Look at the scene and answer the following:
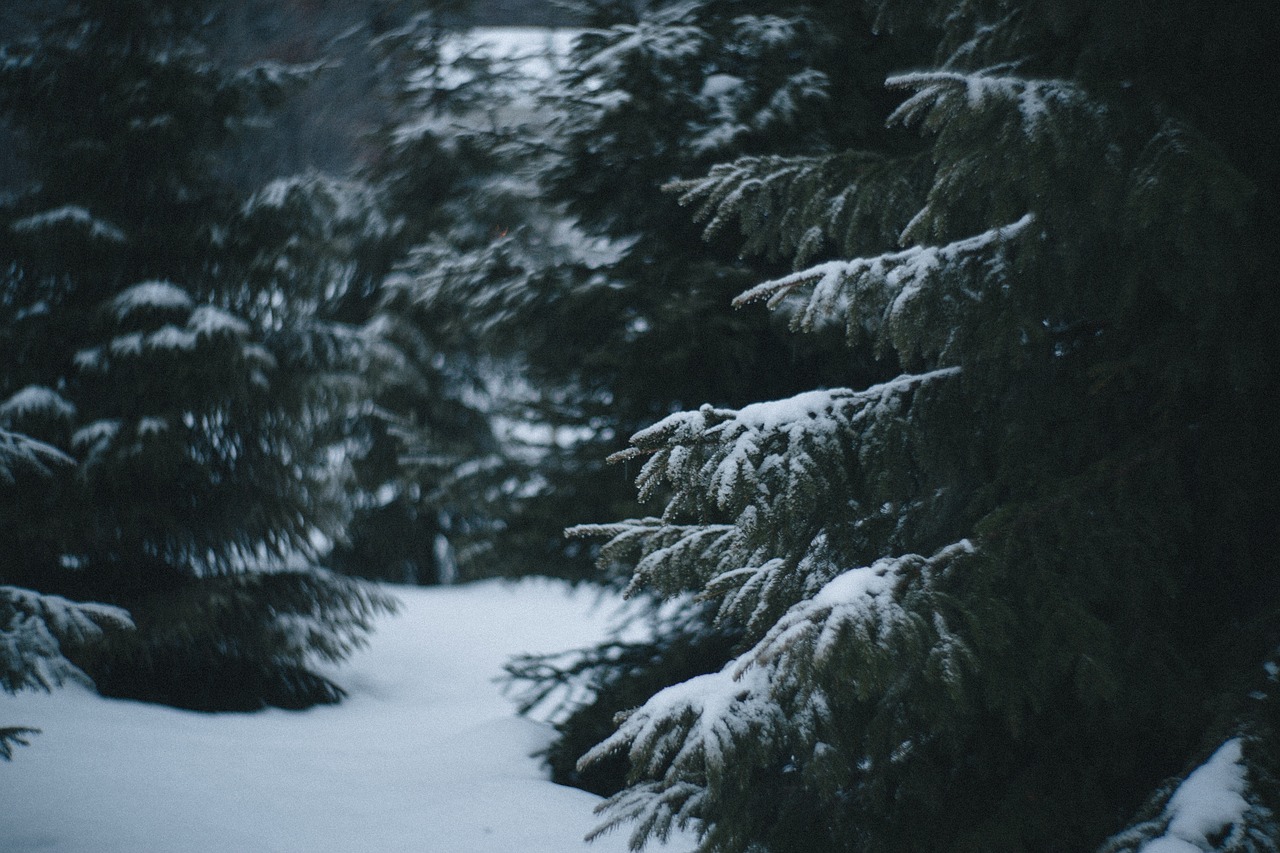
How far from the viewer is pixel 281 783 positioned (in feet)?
13.4

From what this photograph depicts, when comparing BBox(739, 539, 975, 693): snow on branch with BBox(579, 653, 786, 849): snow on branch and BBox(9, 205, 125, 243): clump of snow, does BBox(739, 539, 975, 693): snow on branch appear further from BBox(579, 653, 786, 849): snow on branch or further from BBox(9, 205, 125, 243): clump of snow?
BBox(9, 205, 125, 243): clump of snow

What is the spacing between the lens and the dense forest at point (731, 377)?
2.10 m

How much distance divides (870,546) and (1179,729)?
902 mm

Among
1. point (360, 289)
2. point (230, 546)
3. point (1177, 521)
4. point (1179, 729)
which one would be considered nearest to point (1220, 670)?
point (1179, 729)

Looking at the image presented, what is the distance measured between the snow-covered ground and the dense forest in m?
0.34

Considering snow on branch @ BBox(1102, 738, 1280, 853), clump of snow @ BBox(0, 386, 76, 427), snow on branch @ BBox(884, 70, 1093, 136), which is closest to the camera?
snow on branch @ BBox(1102, 738, 1280, 853)

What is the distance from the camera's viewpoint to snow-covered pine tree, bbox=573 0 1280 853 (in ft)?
6.57

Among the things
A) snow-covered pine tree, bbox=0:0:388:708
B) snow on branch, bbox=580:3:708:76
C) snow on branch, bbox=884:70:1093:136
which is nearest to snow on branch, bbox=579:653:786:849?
snow on branch, bbox=884:70:1093:136

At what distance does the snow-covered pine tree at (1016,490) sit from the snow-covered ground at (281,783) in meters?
1.48

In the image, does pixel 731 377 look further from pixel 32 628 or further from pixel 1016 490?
pixel 32 628

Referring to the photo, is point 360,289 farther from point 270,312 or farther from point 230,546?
point 230,546

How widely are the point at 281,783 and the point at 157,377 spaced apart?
281cm

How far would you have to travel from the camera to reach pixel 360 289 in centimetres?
884

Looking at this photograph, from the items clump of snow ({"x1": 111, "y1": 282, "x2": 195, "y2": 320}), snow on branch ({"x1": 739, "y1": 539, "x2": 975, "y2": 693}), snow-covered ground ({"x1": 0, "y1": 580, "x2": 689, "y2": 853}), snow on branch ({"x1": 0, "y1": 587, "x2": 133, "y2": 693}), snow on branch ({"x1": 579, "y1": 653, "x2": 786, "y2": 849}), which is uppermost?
snow on branch ({"x1": 739, "y1": 539, "x2": 975, "y2": 693})
